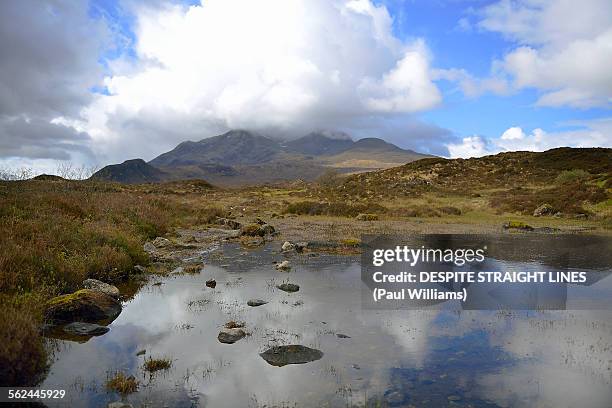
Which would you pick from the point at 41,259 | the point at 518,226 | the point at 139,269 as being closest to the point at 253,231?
the point at 139,269

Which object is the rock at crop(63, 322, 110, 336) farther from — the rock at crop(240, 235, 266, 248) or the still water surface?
the rock at crop(240, 235, 266, 248)

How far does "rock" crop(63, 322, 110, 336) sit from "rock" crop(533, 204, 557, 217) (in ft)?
133

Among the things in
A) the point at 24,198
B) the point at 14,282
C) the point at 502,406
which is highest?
the point at 24,198

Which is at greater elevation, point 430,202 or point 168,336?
point 430,202

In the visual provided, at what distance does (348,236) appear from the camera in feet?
103

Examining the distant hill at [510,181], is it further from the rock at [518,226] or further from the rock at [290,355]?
the rock at [290,355]

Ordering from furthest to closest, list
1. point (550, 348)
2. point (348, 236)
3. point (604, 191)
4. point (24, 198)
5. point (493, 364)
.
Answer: point (604, 191)
point (348, 236)
point (24, 198)
point (550, 348)
point (493, 364)

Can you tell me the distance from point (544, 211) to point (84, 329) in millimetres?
41665

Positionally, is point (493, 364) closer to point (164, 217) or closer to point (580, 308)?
point (580, 308)

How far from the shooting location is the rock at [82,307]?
479 inches

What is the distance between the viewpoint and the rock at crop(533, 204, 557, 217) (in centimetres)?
4200

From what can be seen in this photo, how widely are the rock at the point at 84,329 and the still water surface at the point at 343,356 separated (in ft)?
0.91

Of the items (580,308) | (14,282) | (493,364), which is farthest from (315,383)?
(580,308)

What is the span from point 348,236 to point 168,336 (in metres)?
20.8
